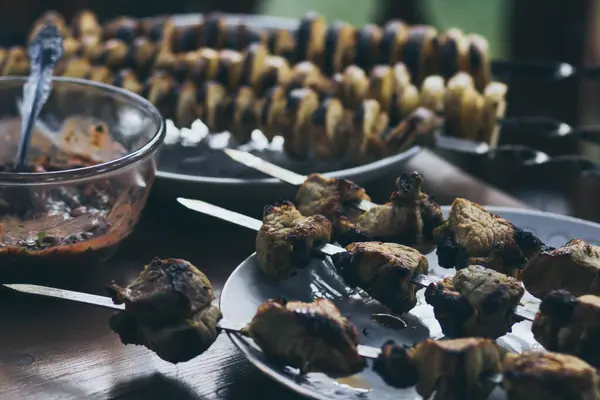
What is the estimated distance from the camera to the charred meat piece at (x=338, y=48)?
2.19 metres

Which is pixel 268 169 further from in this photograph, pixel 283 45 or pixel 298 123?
pixel 283 45

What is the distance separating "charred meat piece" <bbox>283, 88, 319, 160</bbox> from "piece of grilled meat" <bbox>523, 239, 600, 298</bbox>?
30.8 inches

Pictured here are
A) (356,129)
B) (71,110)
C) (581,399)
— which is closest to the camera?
(581,399)

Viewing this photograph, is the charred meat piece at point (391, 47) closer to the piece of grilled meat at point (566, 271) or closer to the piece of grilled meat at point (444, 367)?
the piece of grilled meat at point (566, 271)

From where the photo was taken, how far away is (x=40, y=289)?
1142mm

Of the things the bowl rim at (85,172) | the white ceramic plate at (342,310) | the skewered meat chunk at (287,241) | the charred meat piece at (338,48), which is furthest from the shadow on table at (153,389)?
the charred meat piece at (338,48)

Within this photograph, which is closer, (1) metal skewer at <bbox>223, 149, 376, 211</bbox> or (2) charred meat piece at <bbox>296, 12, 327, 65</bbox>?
(1) metal skewer at <bbox>223, 149, 376, 211</bbox>

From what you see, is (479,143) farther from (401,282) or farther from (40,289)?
(40,289)

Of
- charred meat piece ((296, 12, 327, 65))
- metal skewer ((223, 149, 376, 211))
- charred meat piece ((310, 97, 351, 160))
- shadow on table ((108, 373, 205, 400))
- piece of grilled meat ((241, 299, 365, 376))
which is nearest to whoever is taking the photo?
piece of grilled meat ((241, 299, 365, 376))

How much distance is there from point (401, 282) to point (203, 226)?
1.98 ft

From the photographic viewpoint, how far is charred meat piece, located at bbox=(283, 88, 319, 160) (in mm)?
1877

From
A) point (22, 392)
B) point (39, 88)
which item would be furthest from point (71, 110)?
point (22, 392)

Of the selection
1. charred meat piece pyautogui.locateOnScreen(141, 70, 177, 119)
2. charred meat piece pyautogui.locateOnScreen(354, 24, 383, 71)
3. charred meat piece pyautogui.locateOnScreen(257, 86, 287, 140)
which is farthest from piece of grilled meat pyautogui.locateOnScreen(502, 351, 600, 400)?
charred meat piece pyautogui.locateOnScreen(354, 24, 383, 71)

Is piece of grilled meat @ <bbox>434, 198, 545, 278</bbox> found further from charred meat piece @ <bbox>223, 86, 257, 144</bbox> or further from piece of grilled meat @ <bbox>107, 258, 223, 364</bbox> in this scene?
charred meat piece @ <bbox>223, 86, 257, 144</bbox>
